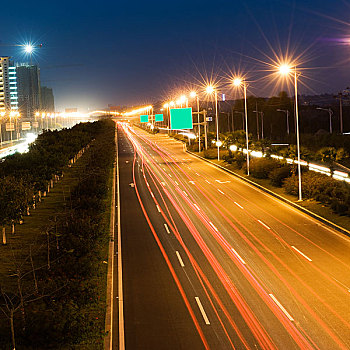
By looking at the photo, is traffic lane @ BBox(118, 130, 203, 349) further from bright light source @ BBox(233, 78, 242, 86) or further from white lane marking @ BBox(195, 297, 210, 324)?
bright light source @ BBox(233, 78, 242, 86)

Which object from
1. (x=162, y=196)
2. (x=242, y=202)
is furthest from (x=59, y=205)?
(x=242, y=202)

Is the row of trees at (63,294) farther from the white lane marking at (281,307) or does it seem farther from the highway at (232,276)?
the white lane marking at (281,307)

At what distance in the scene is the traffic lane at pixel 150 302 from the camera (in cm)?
1222

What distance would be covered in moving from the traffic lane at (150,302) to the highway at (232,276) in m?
0.03

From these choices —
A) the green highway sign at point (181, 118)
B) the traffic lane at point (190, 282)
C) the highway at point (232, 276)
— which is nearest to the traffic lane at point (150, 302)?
the highway at point (232, 276)

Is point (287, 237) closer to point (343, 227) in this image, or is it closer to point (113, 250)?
point (343, 227)

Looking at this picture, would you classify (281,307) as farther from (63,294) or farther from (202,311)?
(63,294)

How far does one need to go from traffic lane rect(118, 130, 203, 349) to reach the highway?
0.03 meters

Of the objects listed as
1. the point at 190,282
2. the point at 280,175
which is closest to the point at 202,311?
the point at 190,282

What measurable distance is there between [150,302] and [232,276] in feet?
11.8

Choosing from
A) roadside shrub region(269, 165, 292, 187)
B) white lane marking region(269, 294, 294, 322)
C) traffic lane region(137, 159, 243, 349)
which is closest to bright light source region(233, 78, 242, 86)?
roadside shrub region(269, 165, 292, 187)

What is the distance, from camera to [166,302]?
14.9m

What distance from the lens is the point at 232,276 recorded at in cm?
1733

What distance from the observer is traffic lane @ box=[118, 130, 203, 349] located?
481 inches
